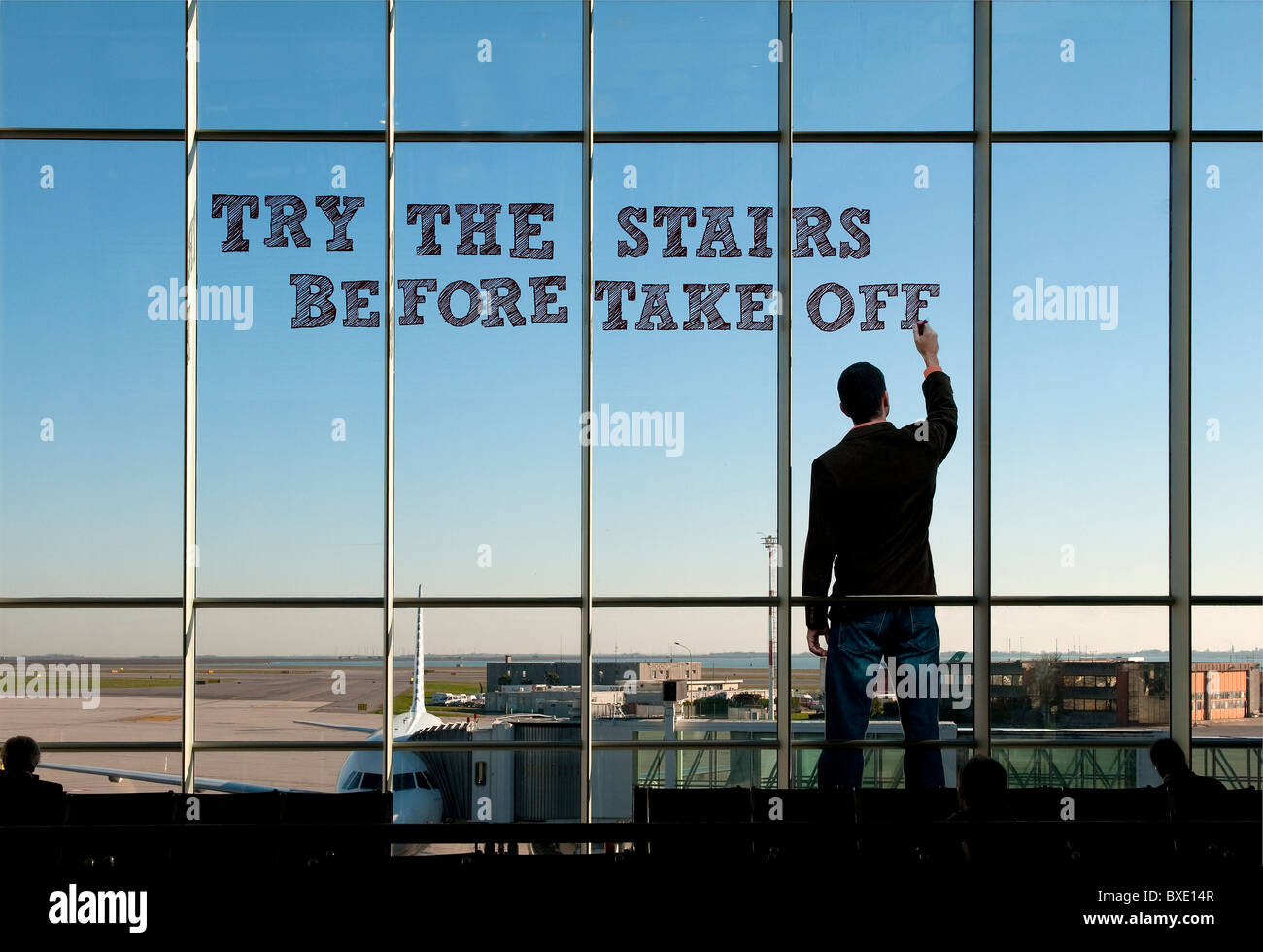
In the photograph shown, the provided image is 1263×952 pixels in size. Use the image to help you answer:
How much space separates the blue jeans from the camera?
6.45m

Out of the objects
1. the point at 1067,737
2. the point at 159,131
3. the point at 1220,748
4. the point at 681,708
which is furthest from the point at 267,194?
the point at 1220,748

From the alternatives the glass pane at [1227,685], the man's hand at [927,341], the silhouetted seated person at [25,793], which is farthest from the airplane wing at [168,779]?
the glass pane at [1227,685]

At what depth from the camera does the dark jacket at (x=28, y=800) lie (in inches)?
177

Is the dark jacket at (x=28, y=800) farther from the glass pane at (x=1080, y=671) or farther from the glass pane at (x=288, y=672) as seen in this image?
the glass pane at (x=1080, y=671)

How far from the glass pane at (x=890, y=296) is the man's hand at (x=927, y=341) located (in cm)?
4

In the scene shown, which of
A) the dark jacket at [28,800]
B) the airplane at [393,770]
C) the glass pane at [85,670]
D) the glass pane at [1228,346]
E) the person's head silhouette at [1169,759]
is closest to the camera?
the dark jacket at [28,800]

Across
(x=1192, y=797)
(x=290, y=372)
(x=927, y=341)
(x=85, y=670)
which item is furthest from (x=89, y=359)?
(x=1192, y=797)

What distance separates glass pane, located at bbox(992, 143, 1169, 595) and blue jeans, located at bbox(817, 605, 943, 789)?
738 mm

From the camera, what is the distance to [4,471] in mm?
6422

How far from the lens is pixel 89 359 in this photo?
643cm

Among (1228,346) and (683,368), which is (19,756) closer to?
(683,368)

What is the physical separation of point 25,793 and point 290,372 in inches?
113

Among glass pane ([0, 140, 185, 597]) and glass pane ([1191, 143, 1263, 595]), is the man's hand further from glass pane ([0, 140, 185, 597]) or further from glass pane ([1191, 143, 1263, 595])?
glass pane ([0, 140, 185, 597])

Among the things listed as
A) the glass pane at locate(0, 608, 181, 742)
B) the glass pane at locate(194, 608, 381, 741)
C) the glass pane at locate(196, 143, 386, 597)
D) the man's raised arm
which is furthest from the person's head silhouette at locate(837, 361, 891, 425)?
the glass pane at locate(0, 608, 181, 742)
